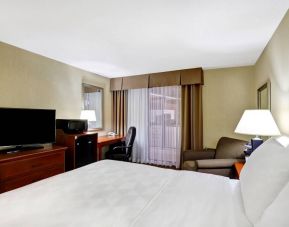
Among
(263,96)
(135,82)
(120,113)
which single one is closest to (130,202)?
(263,96)

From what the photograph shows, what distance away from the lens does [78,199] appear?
50.7 inches

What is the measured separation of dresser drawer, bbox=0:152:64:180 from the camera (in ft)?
7.09

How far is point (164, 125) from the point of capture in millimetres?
4367

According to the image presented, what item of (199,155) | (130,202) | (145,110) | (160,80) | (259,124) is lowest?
(199,155)

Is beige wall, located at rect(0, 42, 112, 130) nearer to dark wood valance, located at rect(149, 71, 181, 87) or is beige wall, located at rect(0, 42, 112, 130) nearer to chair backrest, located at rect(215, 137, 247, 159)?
dark wood valance, located at rect(149, 71, 181, 87)

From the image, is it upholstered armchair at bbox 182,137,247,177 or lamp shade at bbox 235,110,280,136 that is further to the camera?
upholstered armchair at bbox 182,137,247,177

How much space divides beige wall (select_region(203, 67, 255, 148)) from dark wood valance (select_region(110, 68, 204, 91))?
31 centimetres

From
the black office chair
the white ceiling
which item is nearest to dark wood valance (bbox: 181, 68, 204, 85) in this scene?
the white ceiling

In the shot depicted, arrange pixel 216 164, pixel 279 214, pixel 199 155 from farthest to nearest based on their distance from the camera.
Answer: pixel 199 155
pixel 216 164
pixel 279 214

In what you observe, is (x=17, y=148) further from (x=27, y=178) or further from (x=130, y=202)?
(x=130, y=202)

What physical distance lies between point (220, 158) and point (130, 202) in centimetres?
224

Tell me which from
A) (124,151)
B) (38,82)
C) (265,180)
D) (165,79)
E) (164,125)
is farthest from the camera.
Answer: (164,125)

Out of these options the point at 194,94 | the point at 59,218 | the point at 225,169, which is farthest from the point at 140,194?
the point at 194,94

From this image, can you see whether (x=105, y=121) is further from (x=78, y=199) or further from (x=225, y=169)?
(x=78, y=199)
